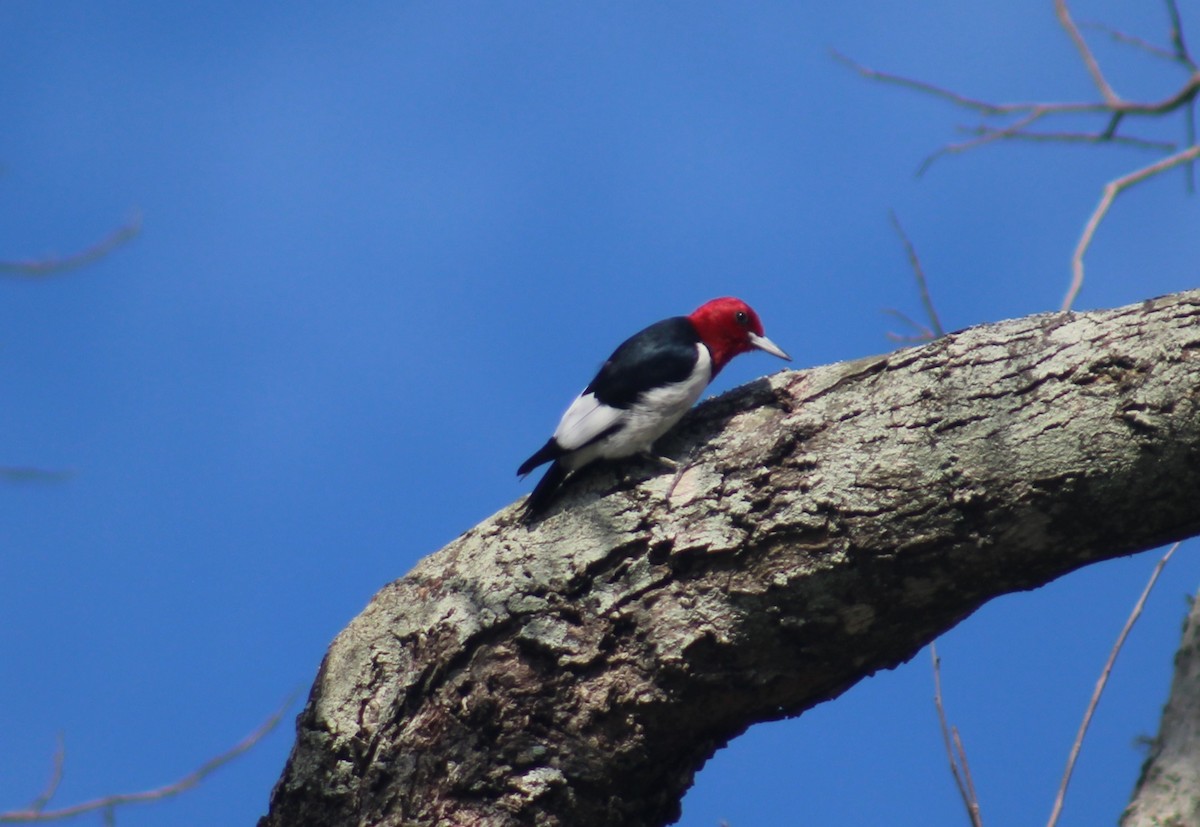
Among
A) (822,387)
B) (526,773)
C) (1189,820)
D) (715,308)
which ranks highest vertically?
(715,308)

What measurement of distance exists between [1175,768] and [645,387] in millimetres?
1511

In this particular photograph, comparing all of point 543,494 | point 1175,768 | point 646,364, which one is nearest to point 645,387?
point 646,364

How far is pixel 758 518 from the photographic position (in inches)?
88.7

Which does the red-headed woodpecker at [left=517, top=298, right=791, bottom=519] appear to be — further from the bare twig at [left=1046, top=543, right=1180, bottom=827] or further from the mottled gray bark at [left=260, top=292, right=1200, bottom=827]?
the bare twig at [left=1046, top=543, right=1180, bottom=827]

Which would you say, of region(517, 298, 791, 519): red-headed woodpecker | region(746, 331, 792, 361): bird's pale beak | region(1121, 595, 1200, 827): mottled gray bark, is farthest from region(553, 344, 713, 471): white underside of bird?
region(1121, 595, 1200, 827): mottled gray bark

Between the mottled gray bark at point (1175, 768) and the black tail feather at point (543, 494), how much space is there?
4.78 ft

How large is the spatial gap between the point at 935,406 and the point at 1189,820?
1.03 meters

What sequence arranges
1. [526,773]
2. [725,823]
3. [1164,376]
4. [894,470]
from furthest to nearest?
1. [725,823]
2. [526,773]
3. [894,470]
4. [1164,376]

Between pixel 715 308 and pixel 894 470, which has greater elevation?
pixel 715 308

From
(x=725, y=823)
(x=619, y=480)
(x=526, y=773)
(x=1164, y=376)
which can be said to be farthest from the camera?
(x=725, y=823)

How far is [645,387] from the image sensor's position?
2.90 metres

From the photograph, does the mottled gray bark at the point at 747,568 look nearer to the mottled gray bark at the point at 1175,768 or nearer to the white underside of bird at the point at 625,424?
the white underside of bird at the point at 625,424

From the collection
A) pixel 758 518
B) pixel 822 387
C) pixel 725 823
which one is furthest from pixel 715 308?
pixel 725 823

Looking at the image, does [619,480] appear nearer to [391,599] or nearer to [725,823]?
[391,599]
